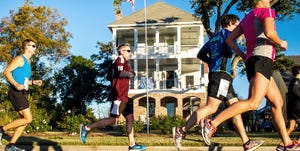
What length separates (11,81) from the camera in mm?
6703

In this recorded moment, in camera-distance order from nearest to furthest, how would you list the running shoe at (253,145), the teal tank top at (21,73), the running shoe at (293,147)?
1. the running shoe at (293,147)
2. the running shoe at (253,145)
3. the teal tank top at (21,73)

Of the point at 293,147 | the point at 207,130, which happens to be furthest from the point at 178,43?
the point at 207,130

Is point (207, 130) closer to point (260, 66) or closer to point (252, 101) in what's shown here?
point (252, 101)

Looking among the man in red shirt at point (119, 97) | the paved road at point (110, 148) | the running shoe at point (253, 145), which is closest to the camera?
the running shoe at point (253, 145)

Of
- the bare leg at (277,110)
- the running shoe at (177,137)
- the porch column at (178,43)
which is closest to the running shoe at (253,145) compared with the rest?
the bare leg at (277,110)

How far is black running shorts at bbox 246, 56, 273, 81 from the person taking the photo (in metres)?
4.68

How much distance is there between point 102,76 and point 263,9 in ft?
152

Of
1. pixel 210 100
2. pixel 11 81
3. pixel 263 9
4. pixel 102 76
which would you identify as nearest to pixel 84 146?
pixel 11 81

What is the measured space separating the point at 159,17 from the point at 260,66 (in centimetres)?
3454

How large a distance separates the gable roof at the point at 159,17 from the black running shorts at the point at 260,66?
3253 cm

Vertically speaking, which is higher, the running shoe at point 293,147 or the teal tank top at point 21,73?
the teal tank top at point 21,73

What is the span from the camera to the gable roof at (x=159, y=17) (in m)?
37.8

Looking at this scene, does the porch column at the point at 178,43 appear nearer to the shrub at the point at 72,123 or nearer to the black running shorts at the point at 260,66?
the shrub at the point at 72,123

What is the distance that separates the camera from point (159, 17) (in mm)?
38781
